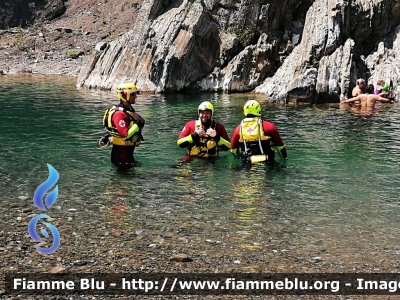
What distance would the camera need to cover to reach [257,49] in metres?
38.6

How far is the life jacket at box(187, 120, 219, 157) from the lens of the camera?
1410cm

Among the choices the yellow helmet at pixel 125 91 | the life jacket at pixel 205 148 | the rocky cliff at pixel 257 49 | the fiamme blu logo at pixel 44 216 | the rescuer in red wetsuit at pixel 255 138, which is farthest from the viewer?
the rocky cliff at pixel 257 49

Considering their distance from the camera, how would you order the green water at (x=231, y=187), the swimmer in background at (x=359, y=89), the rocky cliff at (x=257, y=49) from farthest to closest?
the rocky cliff at (x=257, y=49) → the swimmer in background at (x=359, y=89) → the green water at (x=231, y=187)

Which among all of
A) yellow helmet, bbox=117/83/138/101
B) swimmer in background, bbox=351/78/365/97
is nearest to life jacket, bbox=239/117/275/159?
yellow helmet, bbox=117/83/138/101

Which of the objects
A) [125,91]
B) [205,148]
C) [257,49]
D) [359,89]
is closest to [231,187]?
[205,148]

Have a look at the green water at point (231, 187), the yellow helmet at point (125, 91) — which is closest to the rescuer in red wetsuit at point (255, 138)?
the green water at point (231, 187)

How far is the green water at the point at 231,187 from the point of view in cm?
905

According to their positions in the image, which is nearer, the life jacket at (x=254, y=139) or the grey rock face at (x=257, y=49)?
the life jacket at (x=254, y=139)

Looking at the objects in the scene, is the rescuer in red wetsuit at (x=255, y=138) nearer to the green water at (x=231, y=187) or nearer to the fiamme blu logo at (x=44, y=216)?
the green water at (x=231, y=187)

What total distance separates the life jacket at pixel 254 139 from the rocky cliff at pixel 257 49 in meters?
16.6

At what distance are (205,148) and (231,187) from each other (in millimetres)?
2288

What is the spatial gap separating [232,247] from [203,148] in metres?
6.11

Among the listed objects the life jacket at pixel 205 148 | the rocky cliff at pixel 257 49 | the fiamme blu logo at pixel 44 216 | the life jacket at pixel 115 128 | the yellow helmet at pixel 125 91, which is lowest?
the fiamme blu logo at pixel 44 216

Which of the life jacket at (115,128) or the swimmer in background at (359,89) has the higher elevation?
the swimmer in background at (359,89)
